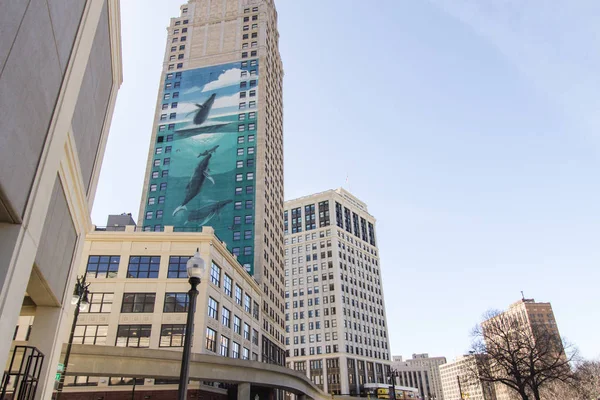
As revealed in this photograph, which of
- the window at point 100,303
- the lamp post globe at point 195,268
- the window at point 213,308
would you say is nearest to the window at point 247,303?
the window at point 213,308

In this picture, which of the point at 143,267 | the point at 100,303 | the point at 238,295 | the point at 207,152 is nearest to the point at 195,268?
the point at 143,267

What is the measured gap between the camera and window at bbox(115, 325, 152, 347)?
46.9m

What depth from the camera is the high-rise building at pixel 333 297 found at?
5079 inches

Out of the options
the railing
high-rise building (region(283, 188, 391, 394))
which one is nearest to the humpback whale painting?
high-rise building (region(283, 188, 391, 394))

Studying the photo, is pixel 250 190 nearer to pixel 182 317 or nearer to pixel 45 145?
pixel 182 317

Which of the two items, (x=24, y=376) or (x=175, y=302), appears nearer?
(x=24, y=376)

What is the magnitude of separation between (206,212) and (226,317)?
30.8m

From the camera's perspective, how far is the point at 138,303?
48812 mm

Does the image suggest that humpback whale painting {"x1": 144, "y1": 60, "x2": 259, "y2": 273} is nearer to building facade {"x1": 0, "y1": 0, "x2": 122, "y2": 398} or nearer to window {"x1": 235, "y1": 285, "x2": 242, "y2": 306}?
window {"x1": 235, "y1": 285, "x2": 242, "y2": 306}

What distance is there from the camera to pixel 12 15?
6637 millimetres

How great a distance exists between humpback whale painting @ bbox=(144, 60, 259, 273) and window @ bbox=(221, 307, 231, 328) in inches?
781

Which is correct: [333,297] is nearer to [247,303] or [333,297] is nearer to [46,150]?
[247,303]

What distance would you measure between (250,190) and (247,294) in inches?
941

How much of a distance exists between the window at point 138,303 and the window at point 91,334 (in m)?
2.74
